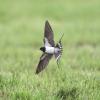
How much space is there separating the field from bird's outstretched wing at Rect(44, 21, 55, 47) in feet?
1.92

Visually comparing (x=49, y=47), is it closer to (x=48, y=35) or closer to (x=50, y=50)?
(x=50, y=50)

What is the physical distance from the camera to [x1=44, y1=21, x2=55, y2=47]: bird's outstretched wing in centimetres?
666

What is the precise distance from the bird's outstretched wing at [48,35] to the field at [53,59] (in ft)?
1.92

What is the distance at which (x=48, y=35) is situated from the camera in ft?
22.0

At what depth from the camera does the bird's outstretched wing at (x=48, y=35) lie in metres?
6.66

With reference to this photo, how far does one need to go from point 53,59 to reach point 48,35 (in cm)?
471

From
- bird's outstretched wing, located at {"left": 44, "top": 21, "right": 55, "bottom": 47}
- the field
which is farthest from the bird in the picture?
the field

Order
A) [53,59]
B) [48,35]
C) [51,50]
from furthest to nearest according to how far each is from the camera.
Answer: [53,59] → [48,35] → [51,50]

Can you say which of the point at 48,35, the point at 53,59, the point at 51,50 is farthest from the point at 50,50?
the point at 53,59

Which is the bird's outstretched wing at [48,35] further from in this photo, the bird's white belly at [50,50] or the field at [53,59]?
the field at [53,59]

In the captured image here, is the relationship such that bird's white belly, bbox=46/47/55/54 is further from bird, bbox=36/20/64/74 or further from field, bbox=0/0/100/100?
field, bbox=0/0/100/100

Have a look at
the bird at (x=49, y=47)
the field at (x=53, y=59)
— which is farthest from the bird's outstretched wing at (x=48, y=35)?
the field at (x=53, y=59)

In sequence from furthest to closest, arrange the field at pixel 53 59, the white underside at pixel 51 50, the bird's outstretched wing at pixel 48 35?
the field at pixel 53 59 → the bird's outstretched wing at pixel 48 35 → the white underside at pixel 51 50

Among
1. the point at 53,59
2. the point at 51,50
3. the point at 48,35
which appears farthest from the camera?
the point at 53,59
